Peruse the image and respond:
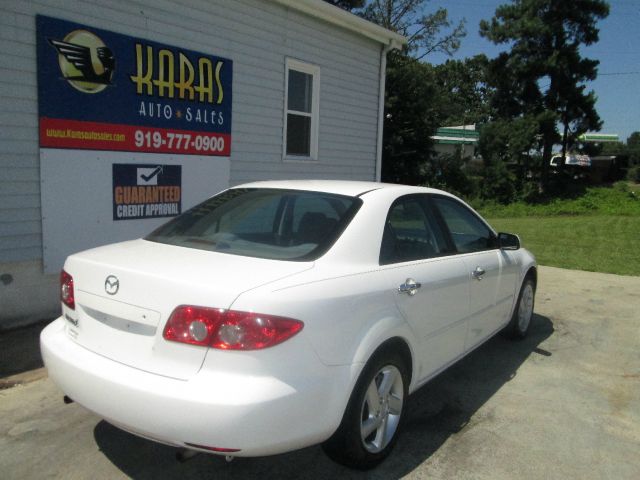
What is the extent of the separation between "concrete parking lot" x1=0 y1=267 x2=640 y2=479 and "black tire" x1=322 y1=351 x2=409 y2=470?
0.45 ft

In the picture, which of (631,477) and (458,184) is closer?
(631,477)

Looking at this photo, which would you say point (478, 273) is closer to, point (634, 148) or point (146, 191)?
point (146, 191)

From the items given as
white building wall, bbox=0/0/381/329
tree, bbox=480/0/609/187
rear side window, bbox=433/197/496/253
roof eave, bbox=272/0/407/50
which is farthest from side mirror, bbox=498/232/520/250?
tree, bbox=480/0/609/187

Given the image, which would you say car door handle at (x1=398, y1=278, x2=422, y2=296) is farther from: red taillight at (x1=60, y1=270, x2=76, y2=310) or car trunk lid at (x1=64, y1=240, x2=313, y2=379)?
red taillight at (x1=60, y1=270, x2=76, y2=310)

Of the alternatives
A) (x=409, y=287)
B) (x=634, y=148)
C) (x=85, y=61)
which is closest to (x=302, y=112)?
(x=85, y=61)

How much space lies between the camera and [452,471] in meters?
3.10

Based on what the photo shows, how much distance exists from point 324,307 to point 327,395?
1.31 ft

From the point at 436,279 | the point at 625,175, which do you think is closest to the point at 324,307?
the point at 436,279

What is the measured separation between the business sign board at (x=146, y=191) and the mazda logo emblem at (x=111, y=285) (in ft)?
11.9

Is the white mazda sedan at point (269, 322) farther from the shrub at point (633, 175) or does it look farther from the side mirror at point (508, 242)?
the shrub at point (633, 175)

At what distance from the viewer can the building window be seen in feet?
28.2

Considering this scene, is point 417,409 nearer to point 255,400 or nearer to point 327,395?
point 327,395

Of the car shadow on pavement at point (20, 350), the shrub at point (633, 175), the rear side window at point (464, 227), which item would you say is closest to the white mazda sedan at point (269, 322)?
the rear side window at point (464, 227)

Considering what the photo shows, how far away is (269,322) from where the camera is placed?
2.41 meters
